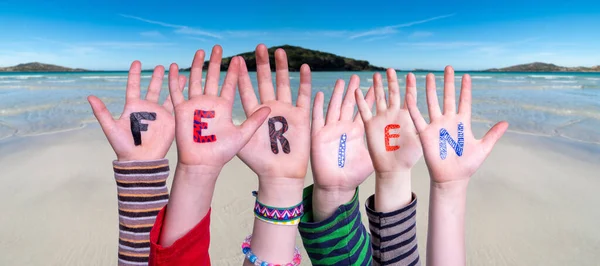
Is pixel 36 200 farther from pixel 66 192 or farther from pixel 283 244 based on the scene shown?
pixel 283 244

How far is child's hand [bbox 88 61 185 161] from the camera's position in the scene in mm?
1410

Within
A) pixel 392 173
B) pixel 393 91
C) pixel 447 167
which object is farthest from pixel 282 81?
pixel 447 167

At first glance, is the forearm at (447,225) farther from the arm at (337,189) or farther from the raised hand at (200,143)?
the raised hand at (200,143)

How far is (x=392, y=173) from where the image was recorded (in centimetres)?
132

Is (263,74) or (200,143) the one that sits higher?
(263,74)

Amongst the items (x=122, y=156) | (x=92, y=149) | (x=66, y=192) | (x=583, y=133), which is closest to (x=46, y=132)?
(x=92, y=149)

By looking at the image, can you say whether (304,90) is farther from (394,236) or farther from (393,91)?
(394,236)

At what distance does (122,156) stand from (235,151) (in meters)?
0.58

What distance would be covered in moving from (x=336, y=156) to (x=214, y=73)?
510mm

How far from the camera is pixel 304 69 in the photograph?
4.39 ft

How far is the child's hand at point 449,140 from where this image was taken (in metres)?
1.22

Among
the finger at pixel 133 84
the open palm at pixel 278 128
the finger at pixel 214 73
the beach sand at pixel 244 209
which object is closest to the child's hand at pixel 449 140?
the open palm at pixel 278 128

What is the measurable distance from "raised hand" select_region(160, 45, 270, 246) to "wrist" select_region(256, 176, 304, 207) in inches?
6.5

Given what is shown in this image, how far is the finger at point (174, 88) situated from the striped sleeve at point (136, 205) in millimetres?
382
